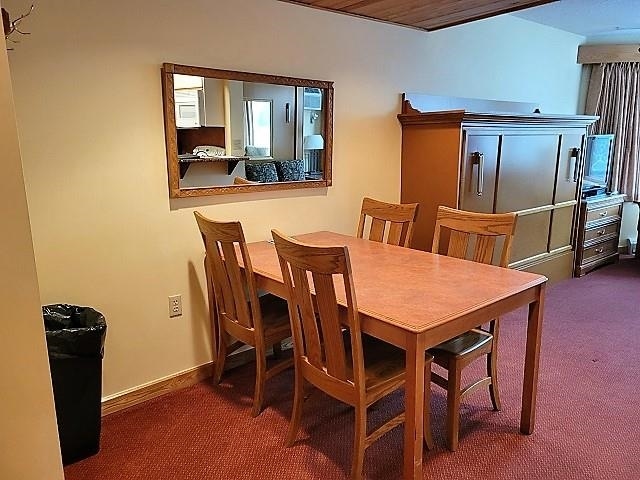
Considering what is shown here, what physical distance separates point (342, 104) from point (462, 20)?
1.03 metres

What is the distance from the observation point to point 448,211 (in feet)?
8.33

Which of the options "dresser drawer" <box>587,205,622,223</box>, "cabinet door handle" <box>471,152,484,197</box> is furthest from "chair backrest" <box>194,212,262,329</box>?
"dresser drawer" <box>587,205,622,223</box>

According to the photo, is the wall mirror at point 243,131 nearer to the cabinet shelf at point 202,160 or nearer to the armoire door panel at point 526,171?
the cabinet shelf at point 202,160

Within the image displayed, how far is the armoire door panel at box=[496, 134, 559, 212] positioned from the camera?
3578mm

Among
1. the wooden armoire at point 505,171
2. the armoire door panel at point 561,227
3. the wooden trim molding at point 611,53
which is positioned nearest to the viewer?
the wooden armoire at point 505,171

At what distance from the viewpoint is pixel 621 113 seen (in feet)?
16.7

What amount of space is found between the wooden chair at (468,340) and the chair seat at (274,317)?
726mm

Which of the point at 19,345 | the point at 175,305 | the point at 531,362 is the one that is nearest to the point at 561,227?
the point at 531,362

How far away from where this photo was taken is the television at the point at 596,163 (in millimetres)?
4688

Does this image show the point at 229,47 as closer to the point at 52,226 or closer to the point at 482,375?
the point at 52,226

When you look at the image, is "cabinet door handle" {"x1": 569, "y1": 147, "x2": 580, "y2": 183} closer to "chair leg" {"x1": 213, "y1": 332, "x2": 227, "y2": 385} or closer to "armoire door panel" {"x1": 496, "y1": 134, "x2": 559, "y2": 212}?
"armoire door panel" {"x1": 496, "y1": 134, "x2": 559, "y2": 212}

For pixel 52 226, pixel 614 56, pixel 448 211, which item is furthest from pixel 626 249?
pixel 52 226

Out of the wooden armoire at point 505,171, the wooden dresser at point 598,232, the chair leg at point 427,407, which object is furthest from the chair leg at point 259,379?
the wooden dresser at point 598,232

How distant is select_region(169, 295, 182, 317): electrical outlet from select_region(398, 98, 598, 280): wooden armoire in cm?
172
